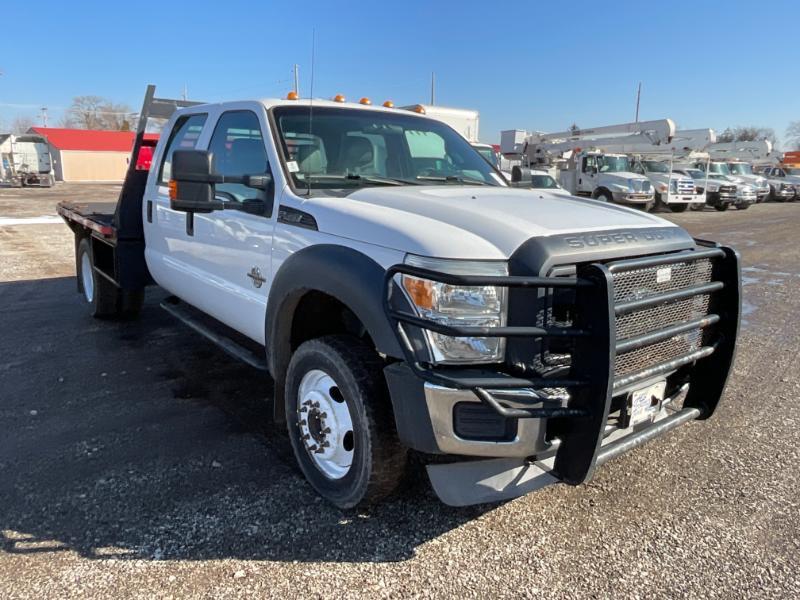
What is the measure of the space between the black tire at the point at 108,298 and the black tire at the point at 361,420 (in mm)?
3861

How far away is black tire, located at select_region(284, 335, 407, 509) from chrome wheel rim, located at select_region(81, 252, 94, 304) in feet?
14.9

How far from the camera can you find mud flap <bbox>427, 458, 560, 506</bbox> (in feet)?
8.70

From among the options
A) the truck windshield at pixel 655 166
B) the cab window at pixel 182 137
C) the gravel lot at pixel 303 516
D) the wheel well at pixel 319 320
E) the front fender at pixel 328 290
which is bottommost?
the gravel lot at pixel 303 516

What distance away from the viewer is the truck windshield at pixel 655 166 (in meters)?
24.0

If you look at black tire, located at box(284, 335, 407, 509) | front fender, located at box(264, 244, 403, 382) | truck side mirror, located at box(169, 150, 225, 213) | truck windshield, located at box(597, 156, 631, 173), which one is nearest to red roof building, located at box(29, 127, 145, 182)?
truck windshield, located at box(597, 156, 631, 173)

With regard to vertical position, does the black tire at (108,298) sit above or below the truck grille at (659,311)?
below

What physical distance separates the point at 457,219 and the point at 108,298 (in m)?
4.80

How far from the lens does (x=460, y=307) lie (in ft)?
8.11

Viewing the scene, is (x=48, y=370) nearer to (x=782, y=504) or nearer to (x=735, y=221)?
(x=782, y=504)

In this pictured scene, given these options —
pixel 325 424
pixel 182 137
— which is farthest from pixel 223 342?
pixel 182 137

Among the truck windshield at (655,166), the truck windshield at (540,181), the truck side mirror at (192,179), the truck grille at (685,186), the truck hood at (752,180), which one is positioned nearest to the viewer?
the truck side mirror at (192,179)

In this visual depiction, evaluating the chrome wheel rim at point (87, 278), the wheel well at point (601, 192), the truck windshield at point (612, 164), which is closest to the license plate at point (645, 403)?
the chrome wheel rim at point (87, 278)

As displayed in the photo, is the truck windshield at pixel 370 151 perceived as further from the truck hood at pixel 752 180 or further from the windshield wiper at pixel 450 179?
the truck hood at pixel 752 180

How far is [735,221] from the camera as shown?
2095 centimetres
